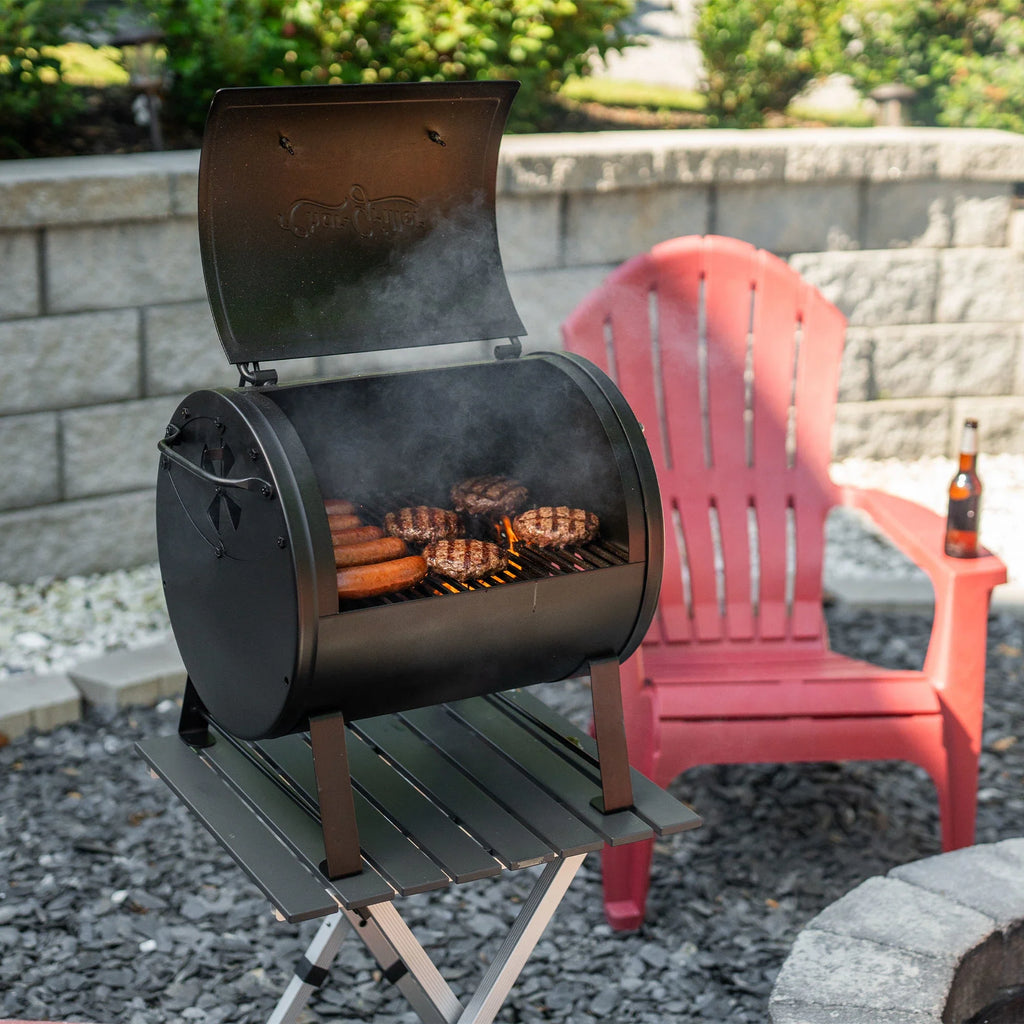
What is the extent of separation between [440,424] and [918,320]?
3.12 metres

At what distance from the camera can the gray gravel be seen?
256 cm

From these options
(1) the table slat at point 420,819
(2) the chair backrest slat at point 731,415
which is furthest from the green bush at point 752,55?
(1) the table slat at point 420,819

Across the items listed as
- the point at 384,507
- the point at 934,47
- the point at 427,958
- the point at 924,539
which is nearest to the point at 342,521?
the point at 384,507

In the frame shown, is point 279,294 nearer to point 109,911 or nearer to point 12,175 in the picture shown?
point 109,911

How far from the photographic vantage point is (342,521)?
213 cm

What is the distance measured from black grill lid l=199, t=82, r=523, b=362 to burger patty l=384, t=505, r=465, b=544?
268 mm

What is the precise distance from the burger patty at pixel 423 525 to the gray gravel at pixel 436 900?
0.97 metres

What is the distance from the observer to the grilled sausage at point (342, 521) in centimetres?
211

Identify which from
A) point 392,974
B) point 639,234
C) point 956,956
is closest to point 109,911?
point 392,974

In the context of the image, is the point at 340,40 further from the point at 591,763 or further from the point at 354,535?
the point at 591,763

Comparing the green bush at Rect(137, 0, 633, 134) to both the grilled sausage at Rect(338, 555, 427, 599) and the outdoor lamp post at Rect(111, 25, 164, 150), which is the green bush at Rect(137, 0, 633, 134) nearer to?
the outdoor lamp post at Rect(111, 25, 164, 150)

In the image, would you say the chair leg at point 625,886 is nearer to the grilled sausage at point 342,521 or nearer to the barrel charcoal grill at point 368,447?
the barrel charcoal grill at point 368,447

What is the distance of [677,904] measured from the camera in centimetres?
286

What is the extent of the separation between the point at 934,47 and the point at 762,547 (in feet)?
15.5
